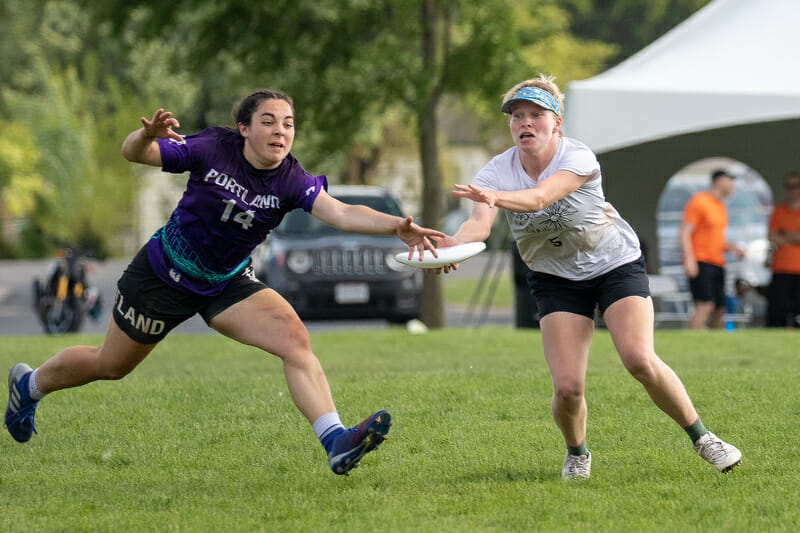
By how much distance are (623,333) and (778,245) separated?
388 inches

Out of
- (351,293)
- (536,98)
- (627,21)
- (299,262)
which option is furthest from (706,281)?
(627,21)

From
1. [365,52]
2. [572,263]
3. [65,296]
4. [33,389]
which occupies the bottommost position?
[65,296]

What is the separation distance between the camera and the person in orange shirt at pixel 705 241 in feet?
42.4

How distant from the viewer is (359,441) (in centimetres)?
493

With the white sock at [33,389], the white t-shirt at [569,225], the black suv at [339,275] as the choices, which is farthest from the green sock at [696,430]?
the black suv at [339,275]

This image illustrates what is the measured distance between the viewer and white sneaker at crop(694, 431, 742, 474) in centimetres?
534

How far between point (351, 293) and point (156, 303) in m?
9.26

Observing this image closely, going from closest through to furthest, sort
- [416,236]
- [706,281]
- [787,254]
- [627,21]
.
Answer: [416,236]
[706,281]
[787,254]
[627,21]

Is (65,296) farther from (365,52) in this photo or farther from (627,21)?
(627,21)

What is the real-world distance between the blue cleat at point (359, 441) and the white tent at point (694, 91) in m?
7.70

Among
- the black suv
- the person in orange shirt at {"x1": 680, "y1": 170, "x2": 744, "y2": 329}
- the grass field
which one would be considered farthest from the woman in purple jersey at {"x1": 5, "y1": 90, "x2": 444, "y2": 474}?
the black suv

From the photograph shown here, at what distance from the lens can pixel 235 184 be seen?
205 inches

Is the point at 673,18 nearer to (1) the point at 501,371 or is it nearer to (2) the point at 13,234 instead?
(2) the point at 13,234

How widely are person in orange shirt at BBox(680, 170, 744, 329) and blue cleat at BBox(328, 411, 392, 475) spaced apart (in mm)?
8645
